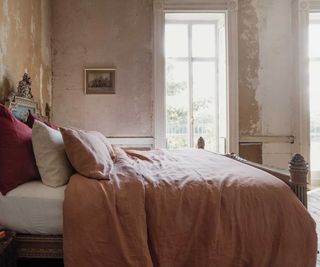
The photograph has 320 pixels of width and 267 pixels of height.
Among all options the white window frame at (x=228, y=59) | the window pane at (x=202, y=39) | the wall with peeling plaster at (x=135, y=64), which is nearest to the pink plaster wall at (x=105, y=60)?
the wall with peeling plaster at (x=135, y=64)

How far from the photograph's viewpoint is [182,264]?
1.31 m

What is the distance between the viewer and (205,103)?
4512 mm

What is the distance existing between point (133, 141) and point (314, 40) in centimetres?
361

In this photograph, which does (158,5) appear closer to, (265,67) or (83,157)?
(265,67)

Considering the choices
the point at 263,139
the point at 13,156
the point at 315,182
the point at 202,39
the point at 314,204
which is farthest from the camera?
the point at 202,39

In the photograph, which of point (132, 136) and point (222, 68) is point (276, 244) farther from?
point (222, 68)

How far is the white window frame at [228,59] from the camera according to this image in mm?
4008

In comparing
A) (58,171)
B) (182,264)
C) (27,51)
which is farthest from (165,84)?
(182,264)

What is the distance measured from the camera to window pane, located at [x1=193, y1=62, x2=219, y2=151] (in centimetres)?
450

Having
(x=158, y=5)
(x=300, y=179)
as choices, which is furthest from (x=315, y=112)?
(x=300, y=179)

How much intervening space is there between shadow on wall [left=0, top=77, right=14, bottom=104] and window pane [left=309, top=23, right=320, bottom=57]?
4.67 metres

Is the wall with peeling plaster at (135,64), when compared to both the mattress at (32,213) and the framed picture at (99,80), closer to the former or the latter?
the framed picture at (99,80)

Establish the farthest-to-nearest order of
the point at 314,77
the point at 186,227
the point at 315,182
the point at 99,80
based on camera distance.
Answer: the point at 314,77
the point at 315,182
the point at 99,80
the point at 186,227

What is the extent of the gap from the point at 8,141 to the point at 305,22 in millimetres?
4403
